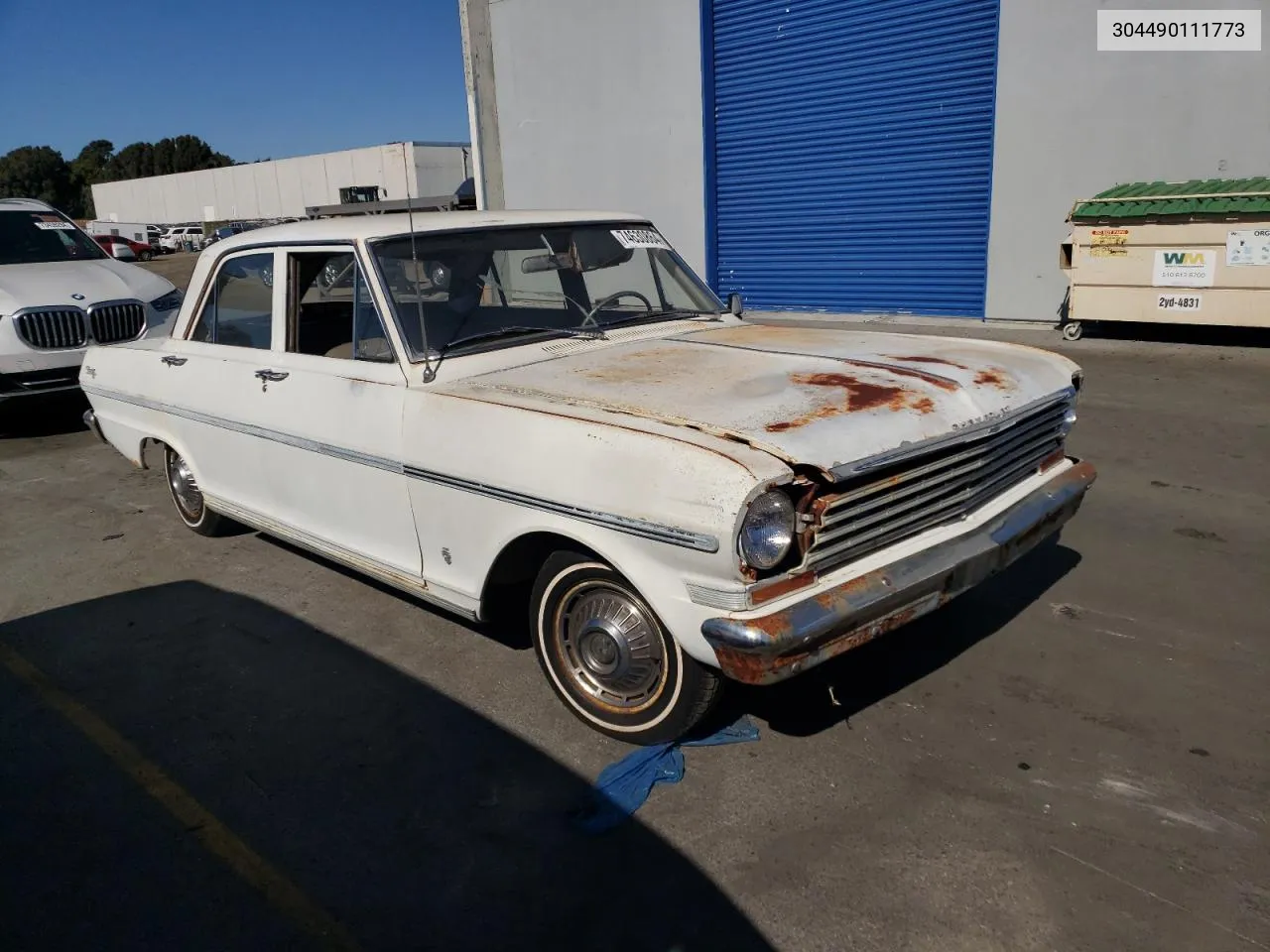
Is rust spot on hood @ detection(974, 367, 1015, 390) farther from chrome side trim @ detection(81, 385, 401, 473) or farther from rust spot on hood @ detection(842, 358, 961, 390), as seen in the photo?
chrome side trim @ detection(81, 385, 401, 473)

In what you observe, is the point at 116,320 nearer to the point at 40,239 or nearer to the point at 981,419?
the point at 40,239

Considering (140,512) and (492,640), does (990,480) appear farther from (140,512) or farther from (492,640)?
(140,512)

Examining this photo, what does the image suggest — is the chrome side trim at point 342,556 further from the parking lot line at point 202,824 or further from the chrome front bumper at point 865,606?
the chrome front bumper at point 865,606

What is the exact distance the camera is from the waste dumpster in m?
9.45

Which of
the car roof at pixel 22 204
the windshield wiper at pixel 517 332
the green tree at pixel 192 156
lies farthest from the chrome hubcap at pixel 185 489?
the green tree at pixel 192 156

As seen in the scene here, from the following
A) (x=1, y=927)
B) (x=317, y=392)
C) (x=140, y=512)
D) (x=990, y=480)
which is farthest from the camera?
(x=140, y=512)

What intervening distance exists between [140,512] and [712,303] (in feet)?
13.5

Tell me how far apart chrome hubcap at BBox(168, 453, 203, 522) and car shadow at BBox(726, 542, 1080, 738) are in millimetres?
3589

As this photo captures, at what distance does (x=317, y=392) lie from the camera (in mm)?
4117

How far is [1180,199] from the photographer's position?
960cm

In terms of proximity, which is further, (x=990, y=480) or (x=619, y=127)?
(x=619, y=127)

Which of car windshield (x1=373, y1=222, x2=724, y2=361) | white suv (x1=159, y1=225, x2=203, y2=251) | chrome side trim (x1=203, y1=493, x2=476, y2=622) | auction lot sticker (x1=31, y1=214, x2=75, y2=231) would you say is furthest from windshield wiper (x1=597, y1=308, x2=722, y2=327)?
white suv (x1=159, y1=225, x2=203, y2=251)

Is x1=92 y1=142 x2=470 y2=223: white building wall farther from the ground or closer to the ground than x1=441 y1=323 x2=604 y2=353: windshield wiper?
farther from the ground

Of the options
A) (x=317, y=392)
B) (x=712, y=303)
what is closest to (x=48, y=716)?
(x=317, y=392)
